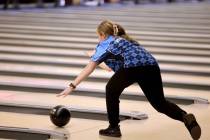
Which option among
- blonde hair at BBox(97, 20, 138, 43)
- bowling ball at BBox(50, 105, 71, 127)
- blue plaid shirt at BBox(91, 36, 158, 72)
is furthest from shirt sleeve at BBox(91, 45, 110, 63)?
bowling ball at BBox(50, 105, 71, 127)

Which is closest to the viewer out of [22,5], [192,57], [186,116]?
[186,116]

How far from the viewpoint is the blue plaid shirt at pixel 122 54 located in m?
4.97

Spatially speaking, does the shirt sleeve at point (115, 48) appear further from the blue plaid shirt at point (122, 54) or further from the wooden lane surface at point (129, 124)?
the wooden lane surface at point (129, 124)

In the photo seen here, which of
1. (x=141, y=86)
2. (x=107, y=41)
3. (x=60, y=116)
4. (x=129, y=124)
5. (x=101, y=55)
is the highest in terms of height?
(x=107, y=41)

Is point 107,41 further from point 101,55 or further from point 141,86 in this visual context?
point 141,86

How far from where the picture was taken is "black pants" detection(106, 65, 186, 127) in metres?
4.97

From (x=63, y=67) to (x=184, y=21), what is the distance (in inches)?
416

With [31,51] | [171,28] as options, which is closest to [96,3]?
[171,28]

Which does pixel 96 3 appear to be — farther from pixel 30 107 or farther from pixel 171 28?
pixel 30 107

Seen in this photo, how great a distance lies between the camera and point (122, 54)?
16.4 feet

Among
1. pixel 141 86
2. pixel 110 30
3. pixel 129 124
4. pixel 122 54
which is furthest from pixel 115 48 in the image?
pixel 129 124

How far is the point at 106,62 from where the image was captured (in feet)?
16.9

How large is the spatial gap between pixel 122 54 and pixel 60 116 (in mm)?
954

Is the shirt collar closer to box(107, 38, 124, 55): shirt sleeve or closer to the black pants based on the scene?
box(107, 38, 124, 55): shirt sleeve
